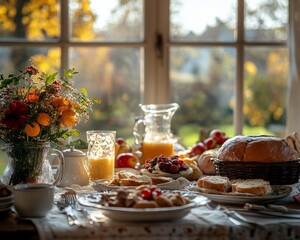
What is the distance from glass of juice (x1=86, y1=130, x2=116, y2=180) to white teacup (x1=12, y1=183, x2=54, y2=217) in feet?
1.98

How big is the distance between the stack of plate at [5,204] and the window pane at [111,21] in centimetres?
150

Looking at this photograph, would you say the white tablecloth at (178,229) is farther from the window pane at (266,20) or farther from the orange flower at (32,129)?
the window pane at (266,20)

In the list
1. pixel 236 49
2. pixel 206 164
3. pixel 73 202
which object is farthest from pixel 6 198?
pixel 236 49

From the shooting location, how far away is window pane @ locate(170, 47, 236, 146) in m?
3.07

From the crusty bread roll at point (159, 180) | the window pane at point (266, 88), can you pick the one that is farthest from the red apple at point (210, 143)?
the crusty bread roll at point (159, 180)

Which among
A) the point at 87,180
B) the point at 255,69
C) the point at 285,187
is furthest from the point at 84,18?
the point at 285,187

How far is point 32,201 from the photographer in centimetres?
153

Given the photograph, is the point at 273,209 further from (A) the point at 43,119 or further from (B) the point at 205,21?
(B) the point at 205,21

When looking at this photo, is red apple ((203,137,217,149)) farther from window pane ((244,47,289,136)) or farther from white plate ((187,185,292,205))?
white plate ((187,185,292,205))

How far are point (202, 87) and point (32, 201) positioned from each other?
67.3 inches

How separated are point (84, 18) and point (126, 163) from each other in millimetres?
875

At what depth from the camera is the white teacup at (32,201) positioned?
5.03ft

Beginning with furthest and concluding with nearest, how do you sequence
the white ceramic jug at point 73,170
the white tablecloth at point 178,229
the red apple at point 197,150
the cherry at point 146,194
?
the red apple at point 197,150, the white ceramic jug at point 73,170, the cherry at point 146,194, the white tablecloth at point 178,229

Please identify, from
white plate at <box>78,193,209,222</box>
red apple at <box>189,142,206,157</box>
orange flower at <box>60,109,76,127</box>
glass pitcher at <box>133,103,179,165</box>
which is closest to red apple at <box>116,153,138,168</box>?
glass pitcher at <box>133,103,179,165</box>
